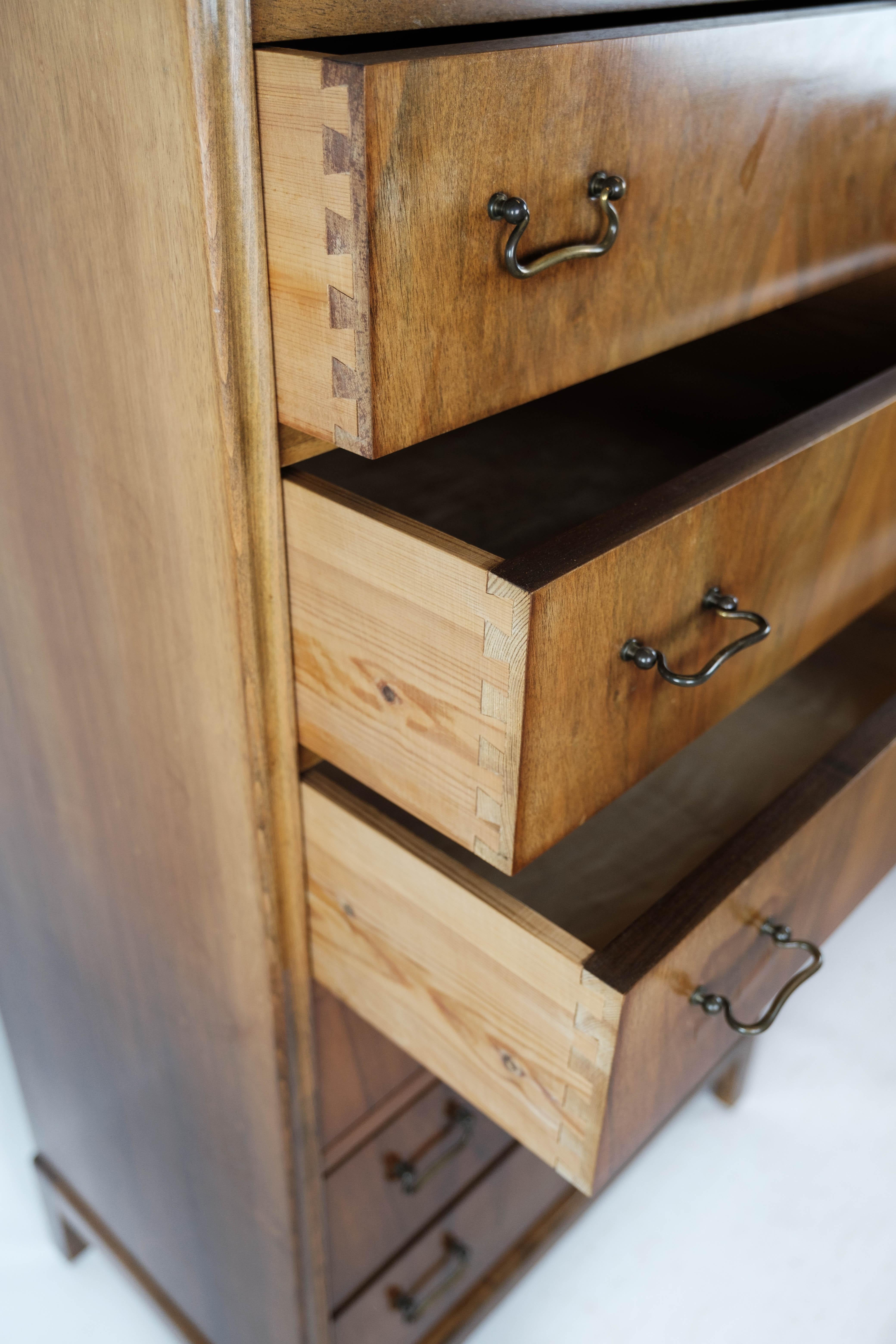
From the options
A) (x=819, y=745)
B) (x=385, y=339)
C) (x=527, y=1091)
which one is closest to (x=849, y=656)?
(x=819, y=745)

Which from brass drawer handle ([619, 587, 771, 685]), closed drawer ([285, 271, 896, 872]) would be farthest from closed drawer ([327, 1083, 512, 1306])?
brass drawer handle ([619, 587, 771, 685])

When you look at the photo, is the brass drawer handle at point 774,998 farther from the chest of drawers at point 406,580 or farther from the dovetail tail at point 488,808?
the dovetail tail at point 488,808

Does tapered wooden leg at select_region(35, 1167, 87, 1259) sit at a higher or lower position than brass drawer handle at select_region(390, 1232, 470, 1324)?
lower

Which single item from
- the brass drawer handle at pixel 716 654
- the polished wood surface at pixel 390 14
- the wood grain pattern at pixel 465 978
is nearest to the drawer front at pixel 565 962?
the wood grain pattern at pixel 465 978

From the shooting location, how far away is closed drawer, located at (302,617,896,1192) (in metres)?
0.49

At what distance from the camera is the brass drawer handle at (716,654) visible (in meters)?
0.47

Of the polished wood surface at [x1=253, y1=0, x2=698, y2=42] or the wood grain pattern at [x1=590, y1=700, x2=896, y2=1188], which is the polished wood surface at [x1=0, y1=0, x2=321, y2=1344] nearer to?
the polished wood surface at [x1=253, y1=0, x2=698, y2=42]

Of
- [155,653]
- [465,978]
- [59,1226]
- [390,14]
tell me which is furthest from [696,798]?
[59,1226]

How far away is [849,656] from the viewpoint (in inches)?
35.9

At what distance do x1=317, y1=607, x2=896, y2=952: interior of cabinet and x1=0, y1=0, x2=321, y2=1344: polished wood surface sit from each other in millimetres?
95

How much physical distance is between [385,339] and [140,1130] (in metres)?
0.65

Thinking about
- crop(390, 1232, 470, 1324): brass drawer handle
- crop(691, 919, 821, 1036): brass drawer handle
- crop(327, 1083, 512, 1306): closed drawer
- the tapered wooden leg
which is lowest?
the tapered wooden leg

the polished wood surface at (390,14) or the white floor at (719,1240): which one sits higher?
the polished wood surface at (390,14)

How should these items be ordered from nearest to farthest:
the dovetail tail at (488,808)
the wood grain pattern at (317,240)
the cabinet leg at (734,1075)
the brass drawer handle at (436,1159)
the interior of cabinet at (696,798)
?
1. the wood grain pattern at (317,240)
2. the dovetail tail at (488,808)
3. the interior of cabinet at (696,798)
4. the brass drawer handle at (436,1159)
5. the cabinet leg at (734,1075)
